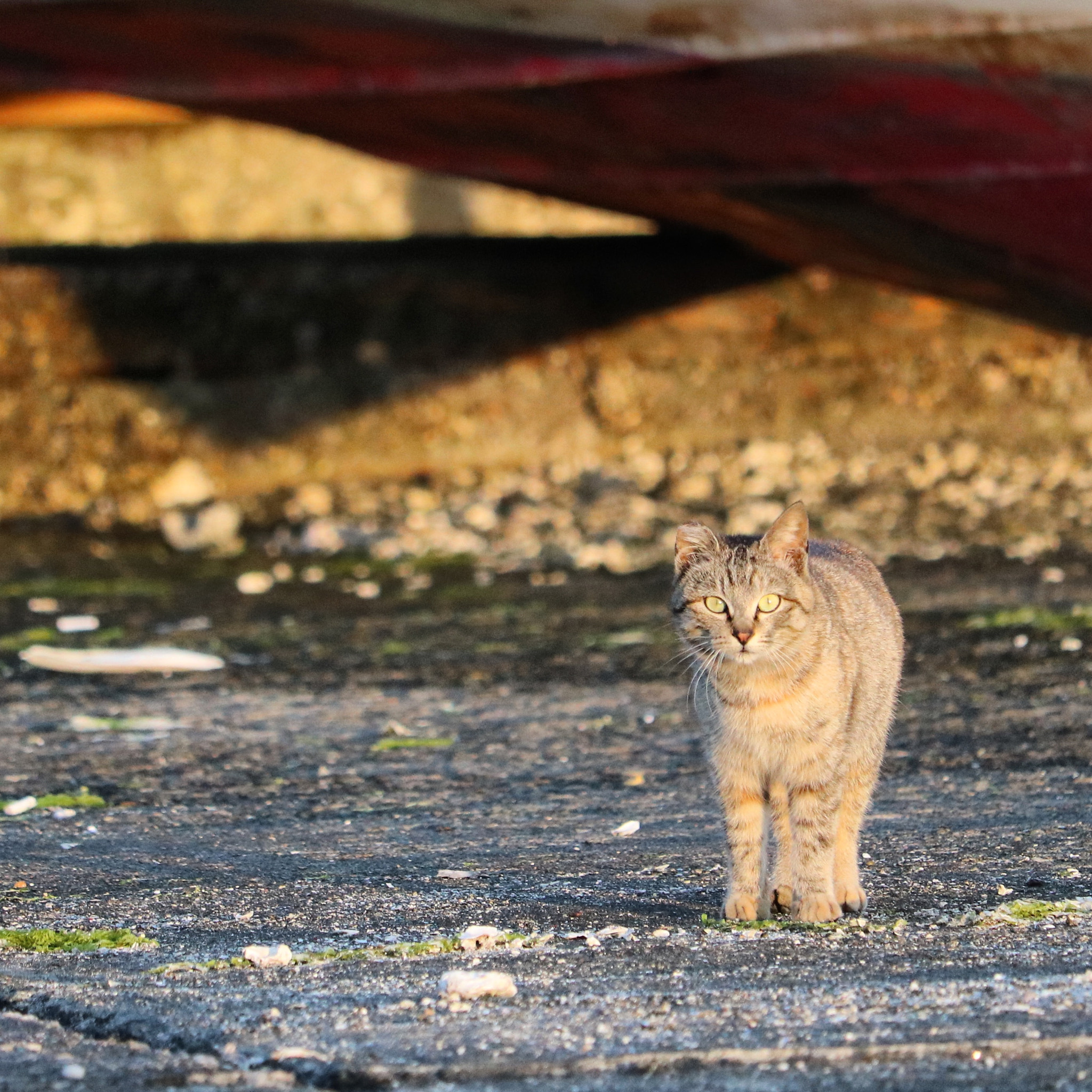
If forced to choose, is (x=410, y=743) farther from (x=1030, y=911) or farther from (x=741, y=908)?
(x=1030, y=911)

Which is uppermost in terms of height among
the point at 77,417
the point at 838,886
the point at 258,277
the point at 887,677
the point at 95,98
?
the point at 95,98

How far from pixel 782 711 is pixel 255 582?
3.85 m

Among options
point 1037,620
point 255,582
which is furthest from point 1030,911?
point 255,582

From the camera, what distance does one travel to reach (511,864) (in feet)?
11.6

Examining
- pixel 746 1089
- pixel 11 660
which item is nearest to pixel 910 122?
pixel 11 660

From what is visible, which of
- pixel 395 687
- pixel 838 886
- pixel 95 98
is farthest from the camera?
pixel 95 98

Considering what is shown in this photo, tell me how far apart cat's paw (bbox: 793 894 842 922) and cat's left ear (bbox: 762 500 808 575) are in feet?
2.06

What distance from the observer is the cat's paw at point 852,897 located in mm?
3225

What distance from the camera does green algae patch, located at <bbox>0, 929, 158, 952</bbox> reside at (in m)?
3.01

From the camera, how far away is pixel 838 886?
328cm

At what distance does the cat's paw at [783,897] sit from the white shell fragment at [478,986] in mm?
810

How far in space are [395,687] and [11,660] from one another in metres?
1.27

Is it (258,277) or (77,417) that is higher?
(258,277)

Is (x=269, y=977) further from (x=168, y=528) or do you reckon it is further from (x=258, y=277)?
(x=258, y=277)
